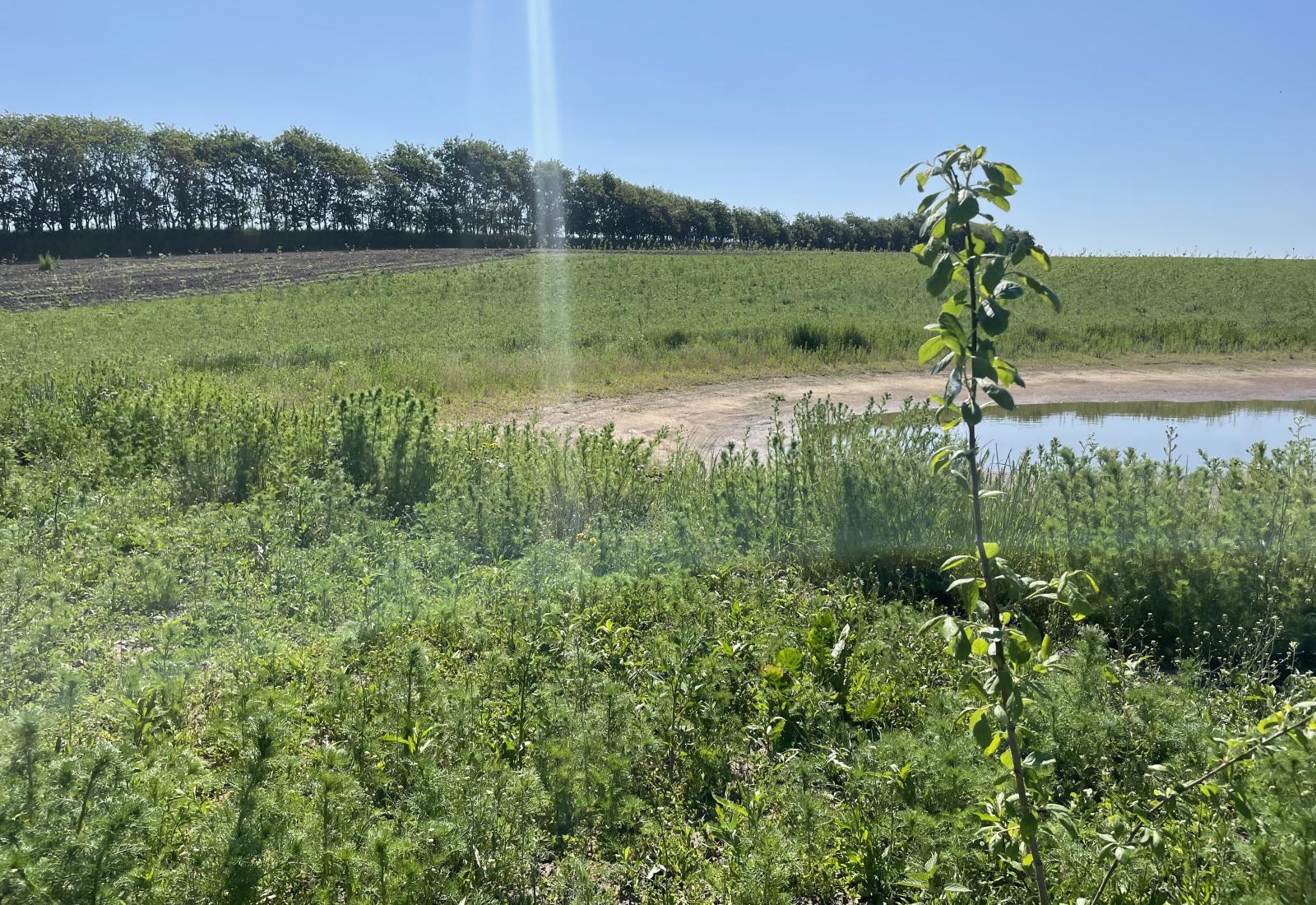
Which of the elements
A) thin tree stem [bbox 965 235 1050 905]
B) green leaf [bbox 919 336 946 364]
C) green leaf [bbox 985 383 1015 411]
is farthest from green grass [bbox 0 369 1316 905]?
green leaf [bbox 919 336 946 364]

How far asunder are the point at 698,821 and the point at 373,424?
6.49 m

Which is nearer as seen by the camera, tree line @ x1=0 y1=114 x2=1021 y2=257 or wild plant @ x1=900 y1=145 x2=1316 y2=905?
wild plant @ x1=900 y1=145 x2=1316 y2=905

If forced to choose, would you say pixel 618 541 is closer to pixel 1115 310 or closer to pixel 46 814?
pixel 46 814

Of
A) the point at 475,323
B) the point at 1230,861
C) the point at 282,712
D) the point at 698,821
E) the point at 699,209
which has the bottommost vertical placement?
the point at 698,821

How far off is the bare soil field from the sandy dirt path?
2201 centimetres

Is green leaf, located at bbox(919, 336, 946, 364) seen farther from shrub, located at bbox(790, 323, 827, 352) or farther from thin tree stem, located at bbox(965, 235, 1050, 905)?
shrub, located at bbox(790, 323, 827, 352)

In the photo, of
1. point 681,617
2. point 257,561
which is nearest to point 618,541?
point 681,617

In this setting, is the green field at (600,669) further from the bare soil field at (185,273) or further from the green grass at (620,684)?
the bare soil field at (185,273)

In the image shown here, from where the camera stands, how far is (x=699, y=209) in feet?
246

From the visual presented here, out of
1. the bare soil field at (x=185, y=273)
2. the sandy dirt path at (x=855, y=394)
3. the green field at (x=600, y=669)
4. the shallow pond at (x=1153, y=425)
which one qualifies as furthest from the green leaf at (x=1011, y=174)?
the bare soil field at (x=185, y=273)

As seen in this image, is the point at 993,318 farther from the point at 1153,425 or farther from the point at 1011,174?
the point at 1153,425

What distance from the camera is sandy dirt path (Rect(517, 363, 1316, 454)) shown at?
1357 cm

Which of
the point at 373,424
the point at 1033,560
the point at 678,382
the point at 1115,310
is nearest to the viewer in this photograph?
the point at 1033,560

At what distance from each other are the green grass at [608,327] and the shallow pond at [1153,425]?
492 centimetres
